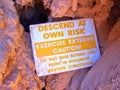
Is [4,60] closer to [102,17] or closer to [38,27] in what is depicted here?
[38,27]

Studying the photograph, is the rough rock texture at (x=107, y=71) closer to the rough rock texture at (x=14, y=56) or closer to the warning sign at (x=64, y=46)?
the warning sign at (x=64, y=46)

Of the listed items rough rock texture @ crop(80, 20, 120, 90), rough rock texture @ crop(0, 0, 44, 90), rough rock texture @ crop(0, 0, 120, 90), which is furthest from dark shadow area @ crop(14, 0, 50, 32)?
rough rock texture @ crop(80, 20, 120, 90)

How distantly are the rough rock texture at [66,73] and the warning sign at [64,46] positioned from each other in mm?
51

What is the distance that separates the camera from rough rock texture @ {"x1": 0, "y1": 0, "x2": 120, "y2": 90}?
150 centimetres

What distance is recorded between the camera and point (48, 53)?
65.6 inches

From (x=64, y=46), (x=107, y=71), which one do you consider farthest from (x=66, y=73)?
(x=107, y=71)

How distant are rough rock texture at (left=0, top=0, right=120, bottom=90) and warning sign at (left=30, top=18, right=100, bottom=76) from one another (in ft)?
0.17

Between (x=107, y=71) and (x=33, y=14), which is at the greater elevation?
(x=33, y=14)

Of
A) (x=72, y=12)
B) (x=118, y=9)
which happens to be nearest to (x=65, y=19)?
(x=72, y=12)

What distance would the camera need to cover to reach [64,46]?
171 cm

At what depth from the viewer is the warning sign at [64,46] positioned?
165 cm

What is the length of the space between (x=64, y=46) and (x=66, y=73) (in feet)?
0.60

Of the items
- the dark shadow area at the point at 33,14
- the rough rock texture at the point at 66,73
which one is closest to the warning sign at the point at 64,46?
the rough rock texture at the point at 66,73

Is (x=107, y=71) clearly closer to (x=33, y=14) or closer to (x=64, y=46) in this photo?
(x=64, y=46)
